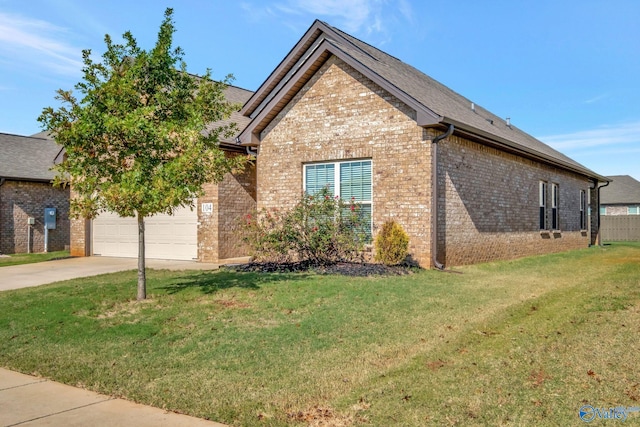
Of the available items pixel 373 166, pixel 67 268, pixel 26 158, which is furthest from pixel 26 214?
pixel 373 166

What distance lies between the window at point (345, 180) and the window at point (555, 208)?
35.2 feet

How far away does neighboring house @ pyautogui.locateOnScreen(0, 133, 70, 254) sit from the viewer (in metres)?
23.0

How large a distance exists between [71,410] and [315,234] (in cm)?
903

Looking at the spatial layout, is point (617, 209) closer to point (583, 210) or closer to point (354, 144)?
point (583, 210)

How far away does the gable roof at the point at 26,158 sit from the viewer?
23438 mm

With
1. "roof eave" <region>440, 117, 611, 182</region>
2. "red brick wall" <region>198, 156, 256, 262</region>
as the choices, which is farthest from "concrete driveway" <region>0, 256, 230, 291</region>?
"roof eave" <region>440, 117, 611, 182</region>

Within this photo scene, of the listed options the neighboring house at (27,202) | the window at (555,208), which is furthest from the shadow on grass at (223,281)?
the neighboring house at (27,202)

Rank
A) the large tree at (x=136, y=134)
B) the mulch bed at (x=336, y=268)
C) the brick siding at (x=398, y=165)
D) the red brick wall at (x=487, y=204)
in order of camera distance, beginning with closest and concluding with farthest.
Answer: the large tree at (x=136, y=134) → the mulch bed at (x=336, y=268) → the brick siding at (x=398, y=165) → the red brick wall at (x=487, y=204)

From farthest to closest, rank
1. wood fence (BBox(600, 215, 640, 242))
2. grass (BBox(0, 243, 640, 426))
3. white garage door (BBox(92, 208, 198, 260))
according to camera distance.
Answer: wood fence (BBox(600, 215, 640, 242)) → white garage door (BBox(92, 208, 198, 260)) → grass (BBox(0, 243, 640, 426))

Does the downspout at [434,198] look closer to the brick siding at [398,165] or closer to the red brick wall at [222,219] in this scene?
the brick siding at [398,165]

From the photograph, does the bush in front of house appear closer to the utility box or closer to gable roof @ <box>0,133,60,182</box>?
gable roof @ <box>0,133,60,182</box>

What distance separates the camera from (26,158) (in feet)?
83.5

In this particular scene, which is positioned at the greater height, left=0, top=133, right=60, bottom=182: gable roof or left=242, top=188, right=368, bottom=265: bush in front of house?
left=0, top=133, right=60, bottom=182: gable roof

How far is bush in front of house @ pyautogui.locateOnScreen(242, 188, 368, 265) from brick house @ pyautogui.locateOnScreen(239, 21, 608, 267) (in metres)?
0.58
